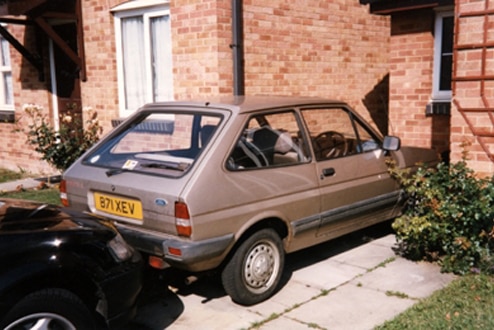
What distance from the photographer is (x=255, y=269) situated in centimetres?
457

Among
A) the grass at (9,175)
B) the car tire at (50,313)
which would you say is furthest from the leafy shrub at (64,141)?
the car tire at (50,313)

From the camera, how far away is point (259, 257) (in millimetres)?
4602

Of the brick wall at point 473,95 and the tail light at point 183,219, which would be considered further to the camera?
the brick wall at point 473,95

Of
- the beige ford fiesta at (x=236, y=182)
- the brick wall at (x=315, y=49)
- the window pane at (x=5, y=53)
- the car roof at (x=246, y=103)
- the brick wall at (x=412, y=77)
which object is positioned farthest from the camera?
the window pane at (x=5, y=53)

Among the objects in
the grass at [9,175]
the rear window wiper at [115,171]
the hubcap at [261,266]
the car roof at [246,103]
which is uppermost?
the car roof at [246,103]

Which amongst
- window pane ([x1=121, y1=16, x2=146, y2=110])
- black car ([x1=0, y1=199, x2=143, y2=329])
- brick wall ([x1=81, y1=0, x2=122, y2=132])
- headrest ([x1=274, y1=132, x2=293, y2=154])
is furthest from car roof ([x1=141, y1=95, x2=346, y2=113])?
brick wall ([x1=81, y1=0, x2=122, y2=132])

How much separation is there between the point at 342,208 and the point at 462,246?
3.69 ft

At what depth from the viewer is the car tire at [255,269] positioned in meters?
4.43

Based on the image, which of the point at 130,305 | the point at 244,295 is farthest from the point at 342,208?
the point at 130,305

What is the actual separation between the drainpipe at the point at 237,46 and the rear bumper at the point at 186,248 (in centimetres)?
369

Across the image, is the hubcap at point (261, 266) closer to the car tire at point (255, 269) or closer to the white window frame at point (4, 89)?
the car tire at point (255, 269)

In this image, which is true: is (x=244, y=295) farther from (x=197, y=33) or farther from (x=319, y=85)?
(x=319, y=85)

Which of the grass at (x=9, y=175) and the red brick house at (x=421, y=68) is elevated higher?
the red brick house at (x=421, y=68)

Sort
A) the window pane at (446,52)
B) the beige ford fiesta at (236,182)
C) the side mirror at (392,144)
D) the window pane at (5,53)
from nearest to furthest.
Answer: the beige ford fiesta at (236,182) → the side mirror at (392,144) → the window pane at (446,52) → the window pane at (5,53)
